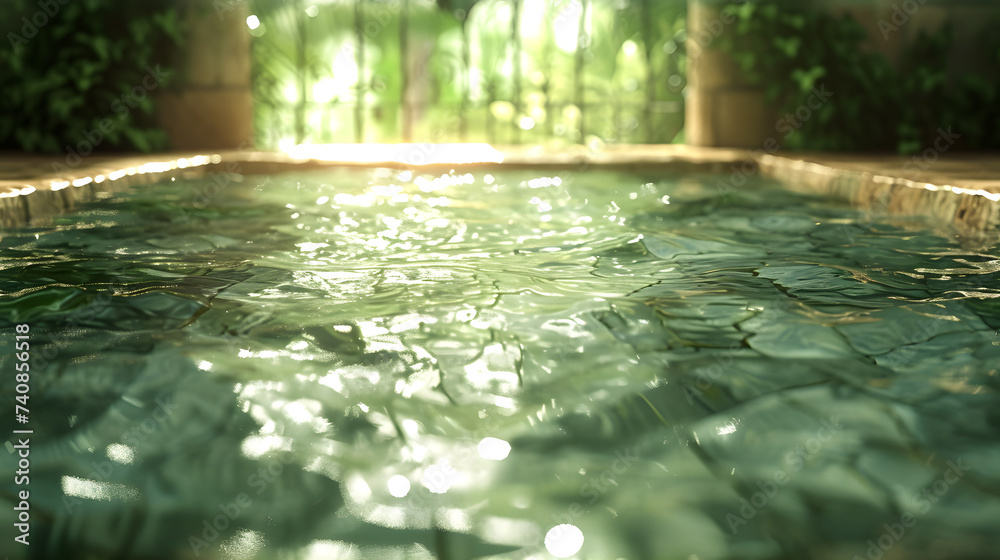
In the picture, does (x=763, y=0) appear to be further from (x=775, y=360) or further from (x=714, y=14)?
(x=775, y=360)

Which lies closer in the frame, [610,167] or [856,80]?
[610,167]

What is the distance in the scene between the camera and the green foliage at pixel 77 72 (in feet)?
18.7

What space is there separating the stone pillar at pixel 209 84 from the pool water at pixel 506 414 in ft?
14.7

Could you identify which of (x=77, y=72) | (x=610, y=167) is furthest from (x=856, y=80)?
(x=77, y=72)

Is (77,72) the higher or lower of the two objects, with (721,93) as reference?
higher

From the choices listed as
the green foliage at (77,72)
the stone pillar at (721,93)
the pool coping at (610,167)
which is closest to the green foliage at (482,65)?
the stone pillar at (721,93)

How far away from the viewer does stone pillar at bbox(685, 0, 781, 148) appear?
634cm

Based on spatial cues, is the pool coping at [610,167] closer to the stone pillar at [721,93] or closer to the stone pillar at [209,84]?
the stone pillar at [721,93]

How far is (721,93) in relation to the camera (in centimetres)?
643

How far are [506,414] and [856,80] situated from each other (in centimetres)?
572

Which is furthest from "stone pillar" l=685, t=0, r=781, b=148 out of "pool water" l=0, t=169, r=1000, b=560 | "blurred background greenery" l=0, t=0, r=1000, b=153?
"pool water" l=0, t=169, r=1000, b=560

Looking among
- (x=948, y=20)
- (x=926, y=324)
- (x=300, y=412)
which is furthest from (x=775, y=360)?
(x=948, y=20)

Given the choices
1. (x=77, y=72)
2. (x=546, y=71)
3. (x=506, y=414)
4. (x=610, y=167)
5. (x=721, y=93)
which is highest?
(x=546, y=71)

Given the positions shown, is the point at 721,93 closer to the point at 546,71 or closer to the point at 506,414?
the point at 546,71
